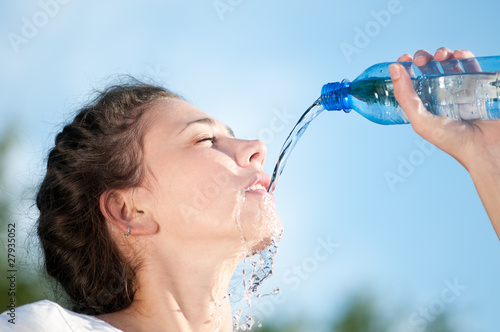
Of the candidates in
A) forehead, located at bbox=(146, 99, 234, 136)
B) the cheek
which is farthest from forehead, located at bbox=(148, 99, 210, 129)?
the cheek

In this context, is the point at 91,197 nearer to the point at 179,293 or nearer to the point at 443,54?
the point at 179,293

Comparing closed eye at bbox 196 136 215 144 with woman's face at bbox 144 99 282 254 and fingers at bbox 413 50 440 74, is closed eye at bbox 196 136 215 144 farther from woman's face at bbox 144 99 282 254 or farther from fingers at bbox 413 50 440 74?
fingers at bbox 413 50 440 74

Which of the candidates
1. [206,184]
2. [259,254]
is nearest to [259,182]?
[206,184]

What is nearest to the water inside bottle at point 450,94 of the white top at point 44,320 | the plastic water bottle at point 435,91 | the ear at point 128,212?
the plastic water bottle at point 435,91

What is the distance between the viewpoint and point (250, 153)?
206 cm

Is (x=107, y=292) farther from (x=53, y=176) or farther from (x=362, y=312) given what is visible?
(x=362, y=312)

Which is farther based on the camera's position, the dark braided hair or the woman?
the dark braided hair

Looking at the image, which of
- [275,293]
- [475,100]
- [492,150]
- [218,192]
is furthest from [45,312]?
[475,100]

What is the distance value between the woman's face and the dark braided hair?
11 centimetres

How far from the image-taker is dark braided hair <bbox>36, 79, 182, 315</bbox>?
7.16 feet

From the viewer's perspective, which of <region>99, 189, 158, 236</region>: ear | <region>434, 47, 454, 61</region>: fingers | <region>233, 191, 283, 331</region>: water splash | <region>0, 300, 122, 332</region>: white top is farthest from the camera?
<region>99, 189, 158, 236</region>: ear

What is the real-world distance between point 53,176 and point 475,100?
5.09 ft

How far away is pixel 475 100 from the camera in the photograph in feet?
6.36

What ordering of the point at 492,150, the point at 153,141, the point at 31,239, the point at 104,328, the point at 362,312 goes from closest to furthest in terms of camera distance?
the point at 492,150 → the point at 104,328 → the point at 153,141 → the point at 31,239 → the point at 362,312
